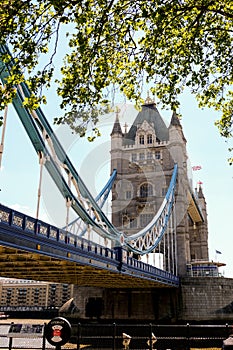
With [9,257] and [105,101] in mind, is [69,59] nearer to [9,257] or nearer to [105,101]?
[105,101]

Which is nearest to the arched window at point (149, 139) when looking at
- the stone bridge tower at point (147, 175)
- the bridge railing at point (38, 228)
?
the stone bridge tower at point (147, 175)

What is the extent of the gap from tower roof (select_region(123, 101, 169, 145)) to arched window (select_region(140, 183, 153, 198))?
249 inches

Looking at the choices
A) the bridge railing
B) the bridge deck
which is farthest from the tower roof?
the bridge railing

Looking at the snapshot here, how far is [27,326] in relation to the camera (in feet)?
46.1

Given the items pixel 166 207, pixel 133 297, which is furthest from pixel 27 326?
pixel 166 207

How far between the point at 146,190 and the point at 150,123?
10041mm

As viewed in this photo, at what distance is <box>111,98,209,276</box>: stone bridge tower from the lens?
41800mm

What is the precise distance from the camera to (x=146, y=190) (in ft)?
143

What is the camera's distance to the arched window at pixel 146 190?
43275 mm

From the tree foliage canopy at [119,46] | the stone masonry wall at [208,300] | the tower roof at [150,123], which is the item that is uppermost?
the tower roof at [150,123]

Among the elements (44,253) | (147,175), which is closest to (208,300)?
(147,175)

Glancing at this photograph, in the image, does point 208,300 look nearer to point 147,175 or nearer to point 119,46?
point 147,175

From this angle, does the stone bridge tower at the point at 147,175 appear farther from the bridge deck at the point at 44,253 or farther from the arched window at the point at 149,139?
the bridge deck at the point at 44,253

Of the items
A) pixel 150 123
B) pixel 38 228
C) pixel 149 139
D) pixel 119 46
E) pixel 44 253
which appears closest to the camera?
pixel 119 46
